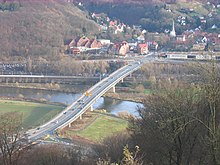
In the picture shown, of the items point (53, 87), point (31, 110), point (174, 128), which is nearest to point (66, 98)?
point (53, 87)

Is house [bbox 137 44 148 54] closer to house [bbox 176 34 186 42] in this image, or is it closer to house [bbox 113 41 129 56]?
house [bbox 113 41 129 56]

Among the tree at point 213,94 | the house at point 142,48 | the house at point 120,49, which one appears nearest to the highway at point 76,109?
the house at point 120,49

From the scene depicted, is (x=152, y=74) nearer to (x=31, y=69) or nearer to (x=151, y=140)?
(x=31, y=69)

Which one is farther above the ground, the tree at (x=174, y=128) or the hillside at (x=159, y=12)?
the hillside at (x=159, y=12)

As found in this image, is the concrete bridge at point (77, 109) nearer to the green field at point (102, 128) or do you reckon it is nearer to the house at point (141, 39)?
the green field at point (102, 128)

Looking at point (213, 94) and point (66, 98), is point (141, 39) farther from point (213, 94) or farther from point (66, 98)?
point (213, 94)
